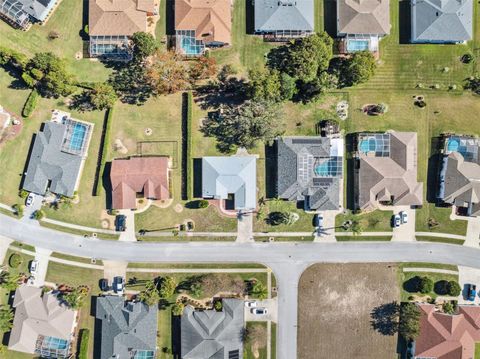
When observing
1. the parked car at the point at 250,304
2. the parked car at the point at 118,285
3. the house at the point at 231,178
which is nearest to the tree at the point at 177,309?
the parked car at the point at 118,285

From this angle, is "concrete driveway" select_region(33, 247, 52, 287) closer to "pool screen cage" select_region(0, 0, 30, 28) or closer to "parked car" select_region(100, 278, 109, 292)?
"parked car" select_region(100, 278, 109, 292)

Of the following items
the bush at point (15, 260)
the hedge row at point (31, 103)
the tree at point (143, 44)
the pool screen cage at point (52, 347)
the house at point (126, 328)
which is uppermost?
the tree at point (143, 44)

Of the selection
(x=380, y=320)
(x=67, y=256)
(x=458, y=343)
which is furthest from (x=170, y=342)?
(x=458, y=343)

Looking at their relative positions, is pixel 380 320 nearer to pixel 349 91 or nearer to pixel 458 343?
pixel 458 343

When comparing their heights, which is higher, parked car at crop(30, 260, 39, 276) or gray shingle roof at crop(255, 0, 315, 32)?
gray shingle roof at crop(255, 0, 315, 32)

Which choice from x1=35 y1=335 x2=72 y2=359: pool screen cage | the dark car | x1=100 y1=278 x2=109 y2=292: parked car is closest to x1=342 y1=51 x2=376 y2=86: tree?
the dark car

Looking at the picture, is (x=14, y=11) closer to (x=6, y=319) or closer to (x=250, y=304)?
(x=6, y=319)

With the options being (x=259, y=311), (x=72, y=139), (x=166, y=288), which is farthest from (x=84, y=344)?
(x=72, y=139)

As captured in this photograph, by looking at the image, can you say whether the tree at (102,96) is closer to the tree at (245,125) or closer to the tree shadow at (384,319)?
the tree at (245,125)
